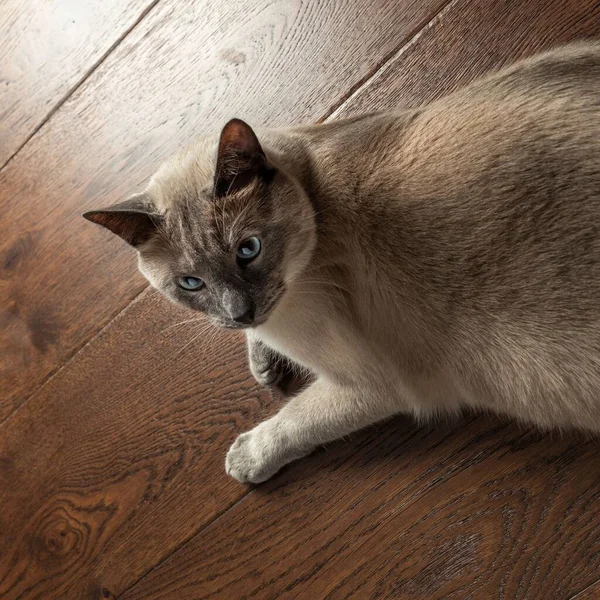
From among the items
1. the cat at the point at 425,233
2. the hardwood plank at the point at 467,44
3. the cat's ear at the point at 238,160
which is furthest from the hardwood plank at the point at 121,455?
the hardwood plank at the point at 467,44

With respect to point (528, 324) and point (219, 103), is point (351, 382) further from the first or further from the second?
point (219, 103)

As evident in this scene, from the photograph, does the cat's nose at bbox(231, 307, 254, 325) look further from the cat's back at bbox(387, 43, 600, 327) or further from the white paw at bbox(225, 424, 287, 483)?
the white paw at bbox(225, 424, 287, 483)

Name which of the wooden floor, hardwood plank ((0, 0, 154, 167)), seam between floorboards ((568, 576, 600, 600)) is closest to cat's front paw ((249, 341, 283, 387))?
A: the wooden floor

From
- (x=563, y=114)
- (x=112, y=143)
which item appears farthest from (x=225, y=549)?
(x=563, y=114)

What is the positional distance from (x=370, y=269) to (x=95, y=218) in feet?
1.41

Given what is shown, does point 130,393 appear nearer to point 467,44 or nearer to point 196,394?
point 196,394

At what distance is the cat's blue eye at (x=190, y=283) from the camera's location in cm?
98

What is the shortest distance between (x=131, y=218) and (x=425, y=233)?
439 mm

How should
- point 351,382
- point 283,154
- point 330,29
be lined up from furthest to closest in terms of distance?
point 330,29 < point 351,382 < point 283,154

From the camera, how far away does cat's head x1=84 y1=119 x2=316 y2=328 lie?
3.07ft

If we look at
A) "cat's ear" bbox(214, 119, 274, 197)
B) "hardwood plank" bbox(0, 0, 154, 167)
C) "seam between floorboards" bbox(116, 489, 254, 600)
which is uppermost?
"hardwood plank" bbox(0, 0, 154, 167)

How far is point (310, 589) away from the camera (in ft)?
4.25

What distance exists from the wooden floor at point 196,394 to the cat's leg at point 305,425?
7 cm

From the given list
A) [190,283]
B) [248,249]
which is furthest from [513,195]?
[190,283]
